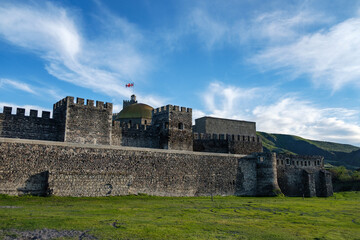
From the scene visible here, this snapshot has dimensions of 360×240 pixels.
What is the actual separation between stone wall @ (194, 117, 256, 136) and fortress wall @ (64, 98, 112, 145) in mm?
17166

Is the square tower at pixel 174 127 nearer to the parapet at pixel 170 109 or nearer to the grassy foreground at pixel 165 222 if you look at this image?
the parapet at pixel 170 109

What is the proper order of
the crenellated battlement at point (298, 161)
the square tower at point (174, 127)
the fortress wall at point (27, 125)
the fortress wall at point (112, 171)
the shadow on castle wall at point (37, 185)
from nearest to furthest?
the shadow on castle wall at point (37, 185) → the fortress wall at point (112, 171) → the fortress wall at point (27, 125) → the square tower at point (174, 127) → the crenellated battlement at point (298, 161)

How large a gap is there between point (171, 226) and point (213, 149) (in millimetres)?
25458

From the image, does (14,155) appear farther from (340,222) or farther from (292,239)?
(340,222)

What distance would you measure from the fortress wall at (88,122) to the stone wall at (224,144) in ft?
39.9

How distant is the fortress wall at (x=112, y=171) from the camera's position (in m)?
21.3

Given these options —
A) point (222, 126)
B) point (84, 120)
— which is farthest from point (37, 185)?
point (222, 126)

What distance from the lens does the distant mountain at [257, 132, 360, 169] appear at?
125 meters

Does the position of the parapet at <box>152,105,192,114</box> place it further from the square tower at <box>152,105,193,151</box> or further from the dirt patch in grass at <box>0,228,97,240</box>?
the dirt patch in grass at <box>0,228,97,240</box>

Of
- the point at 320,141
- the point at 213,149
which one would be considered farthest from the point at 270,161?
the point at 320,141

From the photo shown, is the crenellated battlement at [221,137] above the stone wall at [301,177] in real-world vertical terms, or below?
above

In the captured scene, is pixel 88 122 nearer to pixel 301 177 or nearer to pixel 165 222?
pixel 165 222

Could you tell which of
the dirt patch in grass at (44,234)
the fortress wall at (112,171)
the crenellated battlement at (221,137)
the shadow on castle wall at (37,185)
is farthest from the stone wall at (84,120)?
the dirt patch in grass at (44,234)

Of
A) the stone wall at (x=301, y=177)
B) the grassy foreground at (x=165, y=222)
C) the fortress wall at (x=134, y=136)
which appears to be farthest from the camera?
the stone wall at (x=301, y=177)
